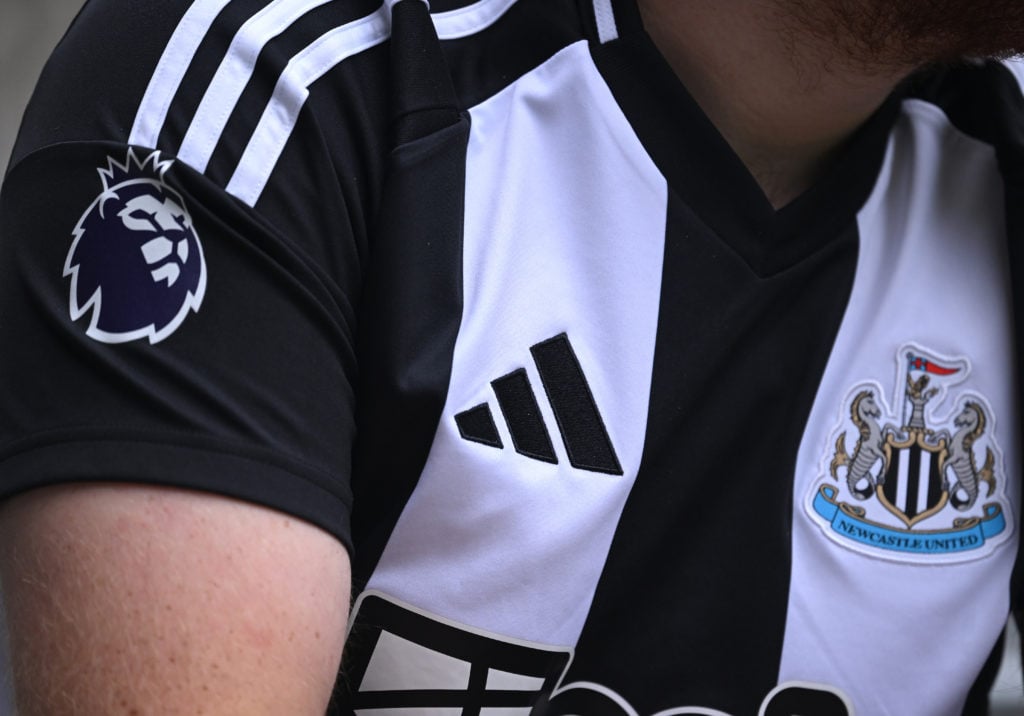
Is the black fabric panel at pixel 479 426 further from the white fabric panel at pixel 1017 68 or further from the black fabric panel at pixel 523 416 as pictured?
the white fabric panel at pixel 1017 68

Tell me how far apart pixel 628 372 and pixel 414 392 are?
19 centimetres

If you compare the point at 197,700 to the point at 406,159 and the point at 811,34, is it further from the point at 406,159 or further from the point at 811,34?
the point at 811,34

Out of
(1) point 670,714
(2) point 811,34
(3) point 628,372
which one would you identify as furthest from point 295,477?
(2) point 811,34

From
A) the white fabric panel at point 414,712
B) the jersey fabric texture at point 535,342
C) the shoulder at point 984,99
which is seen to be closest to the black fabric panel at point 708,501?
the jersey fabric texture at point 535,342

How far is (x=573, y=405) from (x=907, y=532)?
311 millimetres

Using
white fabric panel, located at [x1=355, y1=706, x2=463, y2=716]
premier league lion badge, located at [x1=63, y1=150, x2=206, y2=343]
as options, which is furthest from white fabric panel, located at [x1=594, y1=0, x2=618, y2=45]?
white fabric panel, located at [x1=355, y1=706, x2=463, y2=716]

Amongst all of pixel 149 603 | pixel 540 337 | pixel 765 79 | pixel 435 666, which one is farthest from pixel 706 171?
pixel 149 603

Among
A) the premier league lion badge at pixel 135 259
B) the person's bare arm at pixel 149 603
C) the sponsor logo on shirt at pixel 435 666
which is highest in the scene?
the premier league lion badge at pixel 135 259

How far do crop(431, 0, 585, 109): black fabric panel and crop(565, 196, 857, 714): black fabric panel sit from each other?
0.47ft

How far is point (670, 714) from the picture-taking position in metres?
0.96

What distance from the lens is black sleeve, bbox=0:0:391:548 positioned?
2.25ft

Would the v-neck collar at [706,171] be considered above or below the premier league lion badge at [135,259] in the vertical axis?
above

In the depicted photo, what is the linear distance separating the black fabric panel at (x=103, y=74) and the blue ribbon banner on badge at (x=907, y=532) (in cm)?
57

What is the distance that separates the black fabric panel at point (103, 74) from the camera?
750mm
